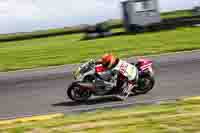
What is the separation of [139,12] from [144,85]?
2282 centimetres

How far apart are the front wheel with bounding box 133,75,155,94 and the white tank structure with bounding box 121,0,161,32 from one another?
2168 centimetres

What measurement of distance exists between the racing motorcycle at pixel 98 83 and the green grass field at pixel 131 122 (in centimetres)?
257

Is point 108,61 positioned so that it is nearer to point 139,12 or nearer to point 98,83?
point 98,83

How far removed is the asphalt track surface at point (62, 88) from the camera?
13.9m

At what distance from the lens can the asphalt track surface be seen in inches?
546

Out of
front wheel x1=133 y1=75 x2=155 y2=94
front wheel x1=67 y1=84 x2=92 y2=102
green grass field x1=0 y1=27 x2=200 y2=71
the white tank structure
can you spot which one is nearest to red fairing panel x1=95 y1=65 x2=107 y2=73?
front wheel x1=67 y1=84 x2=92 y2=102

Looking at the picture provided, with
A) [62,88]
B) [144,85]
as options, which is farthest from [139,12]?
[144,85]

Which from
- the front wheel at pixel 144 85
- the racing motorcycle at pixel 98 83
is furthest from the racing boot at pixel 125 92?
the front wheel at pixel 144 85

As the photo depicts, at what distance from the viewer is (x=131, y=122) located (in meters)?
10.0

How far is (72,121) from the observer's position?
10711 mm

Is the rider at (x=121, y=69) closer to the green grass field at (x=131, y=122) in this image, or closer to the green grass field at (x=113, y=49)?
the green grass field at (x=131, y=122)

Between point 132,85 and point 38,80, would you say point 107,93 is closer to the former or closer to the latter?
point 132,85

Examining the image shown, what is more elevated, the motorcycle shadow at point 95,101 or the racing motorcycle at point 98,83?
the racing motorcycle at point 98,83

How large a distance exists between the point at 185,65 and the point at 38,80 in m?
5.94
